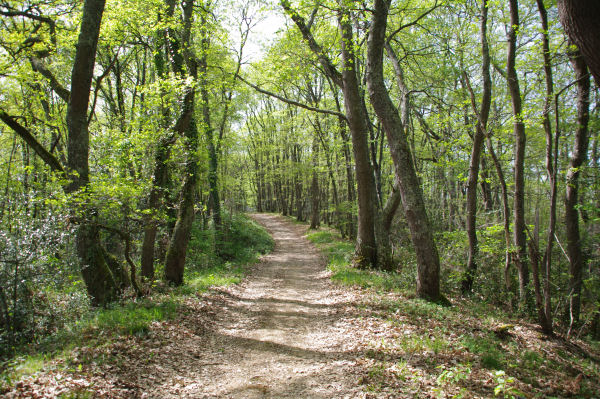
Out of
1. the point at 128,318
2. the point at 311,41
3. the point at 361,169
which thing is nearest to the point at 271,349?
the point at 128,318

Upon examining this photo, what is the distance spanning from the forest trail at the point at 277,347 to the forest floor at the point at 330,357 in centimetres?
2

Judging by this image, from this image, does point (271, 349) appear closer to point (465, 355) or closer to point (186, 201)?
point (465, 355)

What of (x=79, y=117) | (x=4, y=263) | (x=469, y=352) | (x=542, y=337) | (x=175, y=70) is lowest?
(x=542, y=337)

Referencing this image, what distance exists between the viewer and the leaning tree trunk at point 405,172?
756 centimetres

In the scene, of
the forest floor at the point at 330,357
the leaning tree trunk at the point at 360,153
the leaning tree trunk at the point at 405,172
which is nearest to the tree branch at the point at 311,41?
the leaning tree trunk at the point at 360,153

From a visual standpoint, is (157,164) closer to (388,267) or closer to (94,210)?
(94,210)

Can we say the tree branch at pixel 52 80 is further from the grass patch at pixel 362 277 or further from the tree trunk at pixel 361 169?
the grass patch at pixel 362 277

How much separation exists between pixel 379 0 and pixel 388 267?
7941 mm

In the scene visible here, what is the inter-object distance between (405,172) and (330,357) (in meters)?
4.43

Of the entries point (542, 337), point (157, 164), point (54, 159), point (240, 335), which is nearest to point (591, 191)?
point (542, 337)

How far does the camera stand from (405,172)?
25.2 feet

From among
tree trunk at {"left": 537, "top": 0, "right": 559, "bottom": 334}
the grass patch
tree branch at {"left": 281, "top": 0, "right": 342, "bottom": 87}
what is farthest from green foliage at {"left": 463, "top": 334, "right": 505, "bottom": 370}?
tree branch at {"left": 281, "top": 0, "right": 342, "bottom": 87}

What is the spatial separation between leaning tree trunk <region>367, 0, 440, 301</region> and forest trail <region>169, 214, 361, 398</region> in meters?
2.13

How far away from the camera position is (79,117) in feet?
24.1
